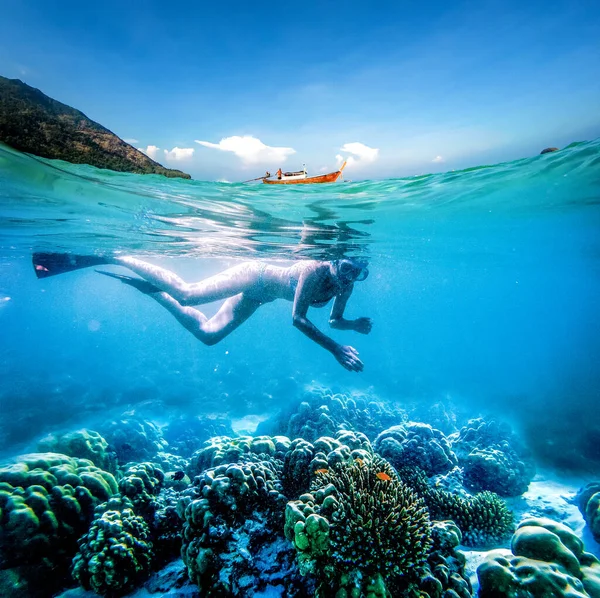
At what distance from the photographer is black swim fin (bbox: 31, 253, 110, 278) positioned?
29.2ft

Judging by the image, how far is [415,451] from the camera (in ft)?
23.6

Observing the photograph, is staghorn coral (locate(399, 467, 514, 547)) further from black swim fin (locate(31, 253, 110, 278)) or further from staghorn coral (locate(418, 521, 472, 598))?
black swim fin (locate(31, 253, 110, 278))

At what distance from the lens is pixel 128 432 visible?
1230 cm

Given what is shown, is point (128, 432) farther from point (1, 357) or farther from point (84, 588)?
point (1, 357)

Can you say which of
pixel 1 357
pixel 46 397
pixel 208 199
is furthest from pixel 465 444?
pixel 1 357

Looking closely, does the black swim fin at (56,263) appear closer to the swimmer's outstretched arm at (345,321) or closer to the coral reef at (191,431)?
the swimmer's outstretched arm at (345,321)

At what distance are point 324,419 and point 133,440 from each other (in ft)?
25.5

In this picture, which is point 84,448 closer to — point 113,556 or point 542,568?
point 113,556

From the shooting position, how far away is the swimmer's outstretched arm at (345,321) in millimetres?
8133

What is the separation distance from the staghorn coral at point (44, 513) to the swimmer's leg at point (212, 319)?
182 inches

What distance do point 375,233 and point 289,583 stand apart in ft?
47.7

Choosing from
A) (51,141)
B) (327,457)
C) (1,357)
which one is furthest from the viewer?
(1,357)

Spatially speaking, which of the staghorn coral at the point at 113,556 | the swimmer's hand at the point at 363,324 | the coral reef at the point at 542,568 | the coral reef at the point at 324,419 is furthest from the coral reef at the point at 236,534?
the coral reef at the point at 324,419

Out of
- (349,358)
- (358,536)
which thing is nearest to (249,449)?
(349,358)
